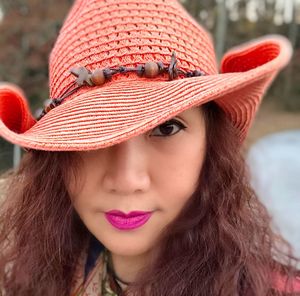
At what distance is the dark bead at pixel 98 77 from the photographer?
0.85m

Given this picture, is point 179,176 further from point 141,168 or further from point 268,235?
point 268,235

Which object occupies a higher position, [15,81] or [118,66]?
[118,66]

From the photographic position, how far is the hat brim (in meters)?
0.75

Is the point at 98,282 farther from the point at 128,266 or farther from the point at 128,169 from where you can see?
the point at 128,169

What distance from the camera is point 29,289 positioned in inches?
46.1

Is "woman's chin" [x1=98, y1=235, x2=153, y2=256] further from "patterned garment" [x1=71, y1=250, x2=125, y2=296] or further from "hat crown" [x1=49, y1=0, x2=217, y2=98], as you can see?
"hat crown" [x1=49, y1=0, x2=217, y2=98]

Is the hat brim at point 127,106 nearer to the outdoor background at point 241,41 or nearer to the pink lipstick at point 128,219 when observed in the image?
the pink lipstick at point 128,219

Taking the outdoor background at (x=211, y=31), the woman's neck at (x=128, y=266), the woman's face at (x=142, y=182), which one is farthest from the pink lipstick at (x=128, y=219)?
the outdoor background at (x=211, y=31)

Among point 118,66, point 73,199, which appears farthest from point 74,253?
A: point 118,66

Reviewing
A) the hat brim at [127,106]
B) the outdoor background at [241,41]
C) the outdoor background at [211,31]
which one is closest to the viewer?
the hat brim at [127,106]

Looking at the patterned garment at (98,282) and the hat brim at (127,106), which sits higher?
the hat brim at (127,106)

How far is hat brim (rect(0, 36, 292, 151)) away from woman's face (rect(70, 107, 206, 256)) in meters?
0.09

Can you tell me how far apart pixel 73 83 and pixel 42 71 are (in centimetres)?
679

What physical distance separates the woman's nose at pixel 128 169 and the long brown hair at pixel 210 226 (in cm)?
10
